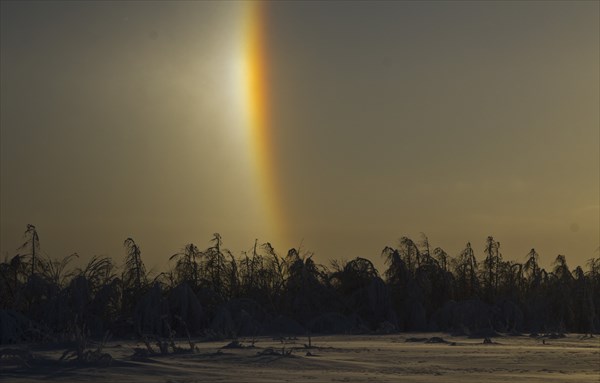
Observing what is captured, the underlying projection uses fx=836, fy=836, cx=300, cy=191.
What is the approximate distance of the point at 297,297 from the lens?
34.9m

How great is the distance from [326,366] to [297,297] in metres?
18.5

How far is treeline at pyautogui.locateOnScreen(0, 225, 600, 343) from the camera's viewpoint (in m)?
30.4

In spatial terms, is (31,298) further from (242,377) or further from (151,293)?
(242,377)

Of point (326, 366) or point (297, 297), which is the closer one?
point (326, 366)

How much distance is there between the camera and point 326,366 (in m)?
16.5

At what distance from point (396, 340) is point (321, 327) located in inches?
269

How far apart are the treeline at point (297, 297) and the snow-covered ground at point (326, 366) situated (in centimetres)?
838

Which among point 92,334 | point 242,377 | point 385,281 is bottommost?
point 242,377

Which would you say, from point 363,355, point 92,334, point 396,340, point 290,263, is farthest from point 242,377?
point 290,263

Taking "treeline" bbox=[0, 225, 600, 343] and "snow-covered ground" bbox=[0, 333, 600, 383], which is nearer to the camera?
"snow-covered ground" bbox=[0, 333, 600, 383]

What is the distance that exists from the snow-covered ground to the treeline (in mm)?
8378

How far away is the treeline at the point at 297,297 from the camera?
30.4 m

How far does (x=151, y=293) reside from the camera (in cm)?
3091

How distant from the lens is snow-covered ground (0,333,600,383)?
1454 centimetres
